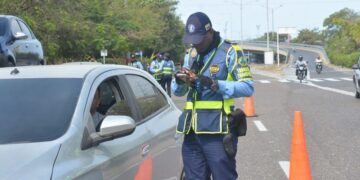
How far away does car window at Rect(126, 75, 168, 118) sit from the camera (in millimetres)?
5039

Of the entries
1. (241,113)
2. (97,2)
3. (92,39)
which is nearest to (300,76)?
(92,39)

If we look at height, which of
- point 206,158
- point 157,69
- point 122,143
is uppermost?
point 157,69

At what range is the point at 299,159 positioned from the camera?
245 inches

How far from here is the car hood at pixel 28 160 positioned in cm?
325

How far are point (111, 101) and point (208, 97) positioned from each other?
0.81 m

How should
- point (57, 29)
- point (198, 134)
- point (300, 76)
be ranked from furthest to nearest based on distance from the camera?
point (300, 76), point (57, 29), point (198, 134)

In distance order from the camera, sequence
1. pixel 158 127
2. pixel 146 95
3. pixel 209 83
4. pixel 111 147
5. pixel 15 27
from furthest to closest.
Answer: pixel 15 27 → pixel 146 95 → pixel 158 127 → pixel 209 83 → pixel 111 147

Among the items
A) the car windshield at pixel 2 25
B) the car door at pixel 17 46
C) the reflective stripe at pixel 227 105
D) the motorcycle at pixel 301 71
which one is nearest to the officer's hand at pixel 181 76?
the reflective stripe at pixel 227 105

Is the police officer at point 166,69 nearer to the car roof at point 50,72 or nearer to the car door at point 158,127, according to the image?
the car door at point 158,127

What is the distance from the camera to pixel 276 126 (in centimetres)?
1296

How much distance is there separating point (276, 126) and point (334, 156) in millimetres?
3821

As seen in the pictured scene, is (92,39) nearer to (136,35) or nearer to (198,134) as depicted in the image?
(136,35)

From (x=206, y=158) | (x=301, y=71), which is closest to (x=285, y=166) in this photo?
(x=206, y=158)

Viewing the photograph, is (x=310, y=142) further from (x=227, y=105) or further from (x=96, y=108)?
(x=96, y=108)
